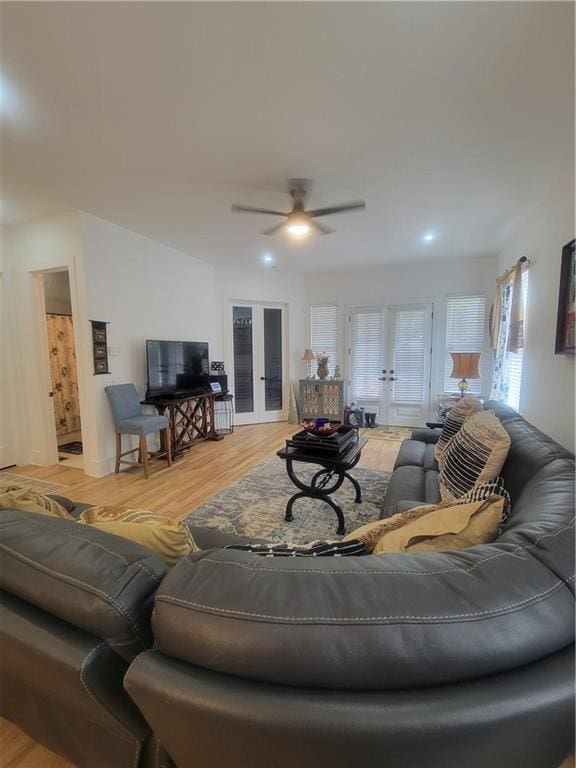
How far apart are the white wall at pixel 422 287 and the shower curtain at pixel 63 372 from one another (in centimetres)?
417

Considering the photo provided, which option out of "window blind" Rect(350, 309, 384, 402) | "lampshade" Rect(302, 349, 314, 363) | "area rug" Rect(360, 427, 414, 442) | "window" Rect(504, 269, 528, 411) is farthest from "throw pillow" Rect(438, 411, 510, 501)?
"lampshade" Rect(302, 349, 314, 363)

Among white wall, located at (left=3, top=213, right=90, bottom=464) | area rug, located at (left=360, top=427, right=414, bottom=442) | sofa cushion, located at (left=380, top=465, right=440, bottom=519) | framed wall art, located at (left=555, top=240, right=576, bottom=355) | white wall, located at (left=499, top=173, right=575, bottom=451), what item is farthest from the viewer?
area rug, located at (left=360, top=427, right=414, bottom=442)

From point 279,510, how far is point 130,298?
298cm

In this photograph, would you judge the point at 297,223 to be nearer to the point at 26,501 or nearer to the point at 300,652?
the point at 26,501

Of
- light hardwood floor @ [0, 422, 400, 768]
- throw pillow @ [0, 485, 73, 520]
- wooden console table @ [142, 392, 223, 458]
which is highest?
throw pillow @ [0, 485, 73, 520]

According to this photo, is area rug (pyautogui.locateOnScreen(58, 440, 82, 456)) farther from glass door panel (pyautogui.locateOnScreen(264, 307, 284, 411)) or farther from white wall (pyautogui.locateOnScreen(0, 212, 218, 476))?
glass door panel (pyautogui.locateOnScreen(264, 307, 284, 411))

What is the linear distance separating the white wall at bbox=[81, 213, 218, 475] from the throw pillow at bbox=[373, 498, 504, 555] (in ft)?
11.4

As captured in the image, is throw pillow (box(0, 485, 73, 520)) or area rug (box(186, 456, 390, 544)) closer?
throw pillow (box(0, 485, 73, 520))

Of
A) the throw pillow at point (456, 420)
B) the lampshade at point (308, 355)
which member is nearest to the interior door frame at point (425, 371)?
the lampshade at point (308, 355)

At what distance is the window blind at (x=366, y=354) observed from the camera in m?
5.90

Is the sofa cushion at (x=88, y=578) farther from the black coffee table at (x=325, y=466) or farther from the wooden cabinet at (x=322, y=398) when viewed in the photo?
the wooden cabinet at (x=322, y=398)

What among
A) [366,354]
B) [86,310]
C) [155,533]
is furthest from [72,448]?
[366,354]

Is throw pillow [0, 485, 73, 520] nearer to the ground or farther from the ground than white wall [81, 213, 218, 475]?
nearer to the ground

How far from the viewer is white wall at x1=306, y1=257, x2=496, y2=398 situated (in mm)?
5164
